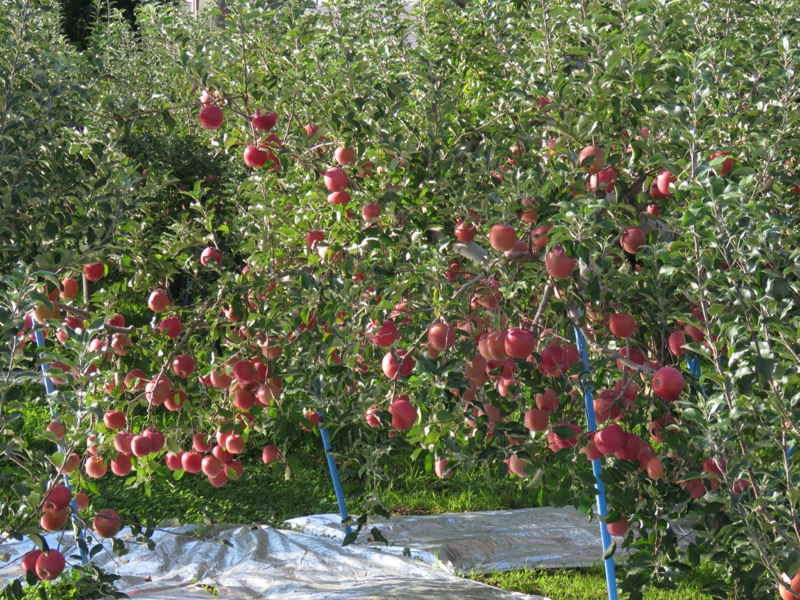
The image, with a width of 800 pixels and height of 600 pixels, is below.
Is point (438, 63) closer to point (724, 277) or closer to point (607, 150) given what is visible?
point (607, 150)

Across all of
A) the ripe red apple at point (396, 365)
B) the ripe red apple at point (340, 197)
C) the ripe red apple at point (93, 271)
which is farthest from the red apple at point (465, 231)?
the ripe red apple at point (93, 271)

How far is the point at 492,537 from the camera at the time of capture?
426cm

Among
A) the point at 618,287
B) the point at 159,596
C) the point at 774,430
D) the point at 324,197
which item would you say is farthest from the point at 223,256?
the point at 774,430

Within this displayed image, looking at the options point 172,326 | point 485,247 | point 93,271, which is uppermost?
point 93,271

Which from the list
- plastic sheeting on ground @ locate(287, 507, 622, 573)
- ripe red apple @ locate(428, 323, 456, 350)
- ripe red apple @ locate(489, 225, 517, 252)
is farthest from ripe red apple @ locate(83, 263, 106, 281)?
plastic sheeting on ground @ locate(287, 507, 622, 573)

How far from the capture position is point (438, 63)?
3.14 m

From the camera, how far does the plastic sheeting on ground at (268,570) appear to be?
141 inches

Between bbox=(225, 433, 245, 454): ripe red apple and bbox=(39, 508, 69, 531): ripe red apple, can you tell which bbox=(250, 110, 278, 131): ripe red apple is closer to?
bbox=(225, 433, 245, 454): ripe red apple

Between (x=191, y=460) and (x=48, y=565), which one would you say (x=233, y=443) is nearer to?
(x=191, y=460)

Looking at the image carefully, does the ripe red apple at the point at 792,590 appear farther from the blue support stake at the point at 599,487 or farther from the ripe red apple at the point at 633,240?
the ripe red apple at the point at 633,240

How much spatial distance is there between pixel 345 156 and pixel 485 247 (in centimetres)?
54

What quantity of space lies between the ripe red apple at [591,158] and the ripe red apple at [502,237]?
0.90 feet

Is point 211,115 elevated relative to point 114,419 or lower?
elevated

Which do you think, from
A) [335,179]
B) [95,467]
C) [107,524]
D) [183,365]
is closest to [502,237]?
[335,179]
